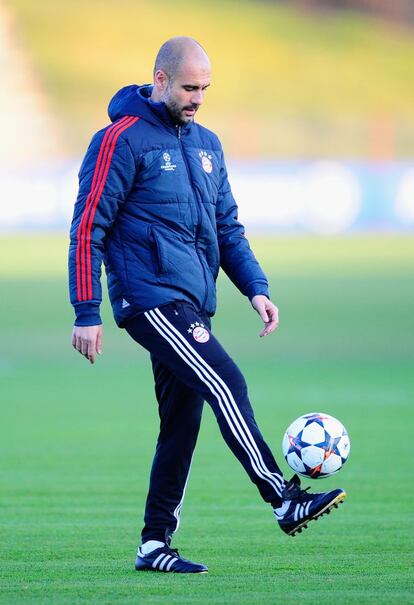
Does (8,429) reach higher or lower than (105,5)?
lower

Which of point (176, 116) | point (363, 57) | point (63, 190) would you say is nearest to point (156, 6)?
point (363, 57)

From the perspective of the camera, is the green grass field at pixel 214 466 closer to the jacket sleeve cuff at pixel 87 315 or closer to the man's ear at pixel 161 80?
the jacket sleeve cuff at pixel 87 315

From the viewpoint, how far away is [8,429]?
33.6 ft

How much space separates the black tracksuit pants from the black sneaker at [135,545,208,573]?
0.07 metres

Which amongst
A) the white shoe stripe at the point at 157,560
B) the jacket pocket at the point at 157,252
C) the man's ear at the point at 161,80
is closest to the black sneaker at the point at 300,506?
→ the white shoe stripe at the point at 157,560

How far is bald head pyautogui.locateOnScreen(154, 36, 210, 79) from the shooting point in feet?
17.1

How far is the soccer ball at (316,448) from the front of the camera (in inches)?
207

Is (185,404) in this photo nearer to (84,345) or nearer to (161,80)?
(84,345)

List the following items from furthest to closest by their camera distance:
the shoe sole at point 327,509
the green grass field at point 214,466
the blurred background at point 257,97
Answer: the blurred background at point 257,97
the green grass field at point 214,466
the shoe sole at point 327,509

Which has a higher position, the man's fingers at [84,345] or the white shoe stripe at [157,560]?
the man's fingers at [84,345]

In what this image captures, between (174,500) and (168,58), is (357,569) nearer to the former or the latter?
(174,500)

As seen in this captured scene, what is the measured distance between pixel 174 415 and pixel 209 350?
17.5 inches

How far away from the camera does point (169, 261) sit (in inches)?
204

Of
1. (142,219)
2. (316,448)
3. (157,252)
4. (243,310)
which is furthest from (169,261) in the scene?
(243,310)
